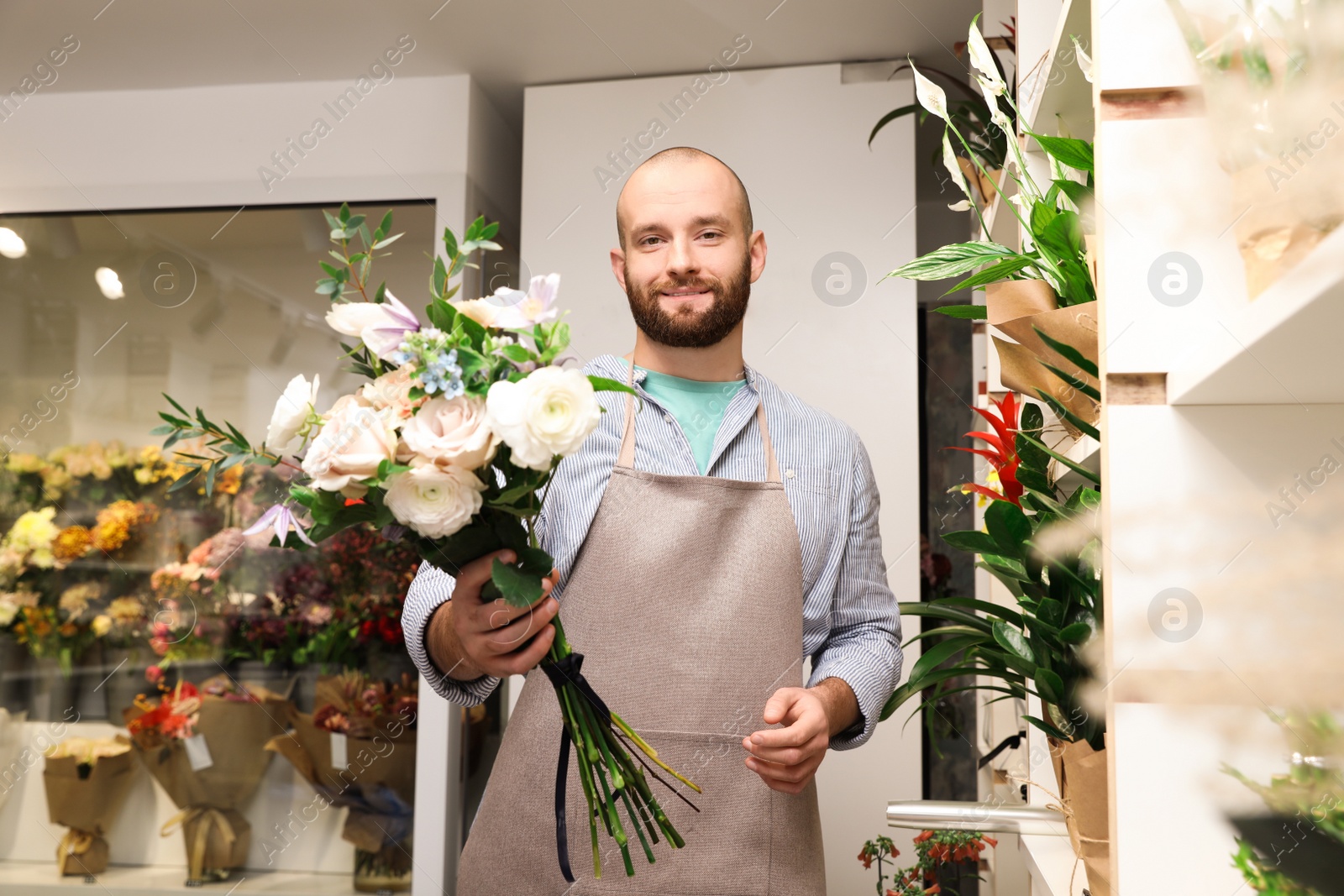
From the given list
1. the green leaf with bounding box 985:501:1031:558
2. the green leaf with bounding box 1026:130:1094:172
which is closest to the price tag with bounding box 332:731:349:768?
the green leaf with bounding box 985:501:1031:558

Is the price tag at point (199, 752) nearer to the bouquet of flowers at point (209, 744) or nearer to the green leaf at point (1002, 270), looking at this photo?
the bouquet of flowers at point (209, 744)

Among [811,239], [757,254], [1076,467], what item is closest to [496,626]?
[1076,467]

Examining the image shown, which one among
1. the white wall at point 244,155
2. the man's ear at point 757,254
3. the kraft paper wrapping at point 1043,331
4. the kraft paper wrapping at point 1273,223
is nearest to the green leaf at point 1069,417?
the kraft paper wrapping at point 1043,331

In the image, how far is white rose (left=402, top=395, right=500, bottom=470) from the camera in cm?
82

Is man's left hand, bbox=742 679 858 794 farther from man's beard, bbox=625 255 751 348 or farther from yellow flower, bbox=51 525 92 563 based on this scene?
yellow flower, bbox=51 525 92 563

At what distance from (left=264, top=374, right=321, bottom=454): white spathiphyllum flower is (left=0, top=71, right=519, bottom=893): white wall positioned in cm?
195

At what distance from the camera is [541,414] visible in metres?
0.79

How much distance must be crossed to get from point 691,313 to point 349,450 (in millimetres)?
755

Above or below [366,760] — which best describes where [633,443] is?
above

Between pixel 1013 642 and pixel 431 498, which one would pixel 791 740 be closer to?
pixel 1013 642

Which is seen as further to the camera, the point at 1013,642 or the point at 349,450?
the point at 1013,642

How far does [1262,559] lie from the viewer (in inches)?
25.2

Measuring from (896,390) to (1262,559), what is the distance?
1923 millimetres

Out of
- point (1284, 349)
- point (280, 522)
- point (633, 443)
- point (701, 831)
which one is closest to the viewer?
point (1284, 349)
